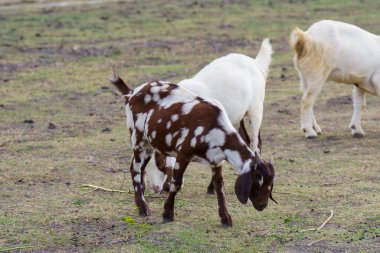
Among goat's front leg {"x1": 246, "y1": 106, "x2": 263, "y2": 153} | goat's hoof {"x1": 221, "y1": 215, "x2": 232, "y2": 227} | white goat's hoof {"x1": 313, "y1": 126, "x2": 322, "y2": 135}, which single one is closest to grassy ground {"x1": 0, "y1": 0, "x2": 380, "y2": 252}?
goat's hoof {"x1": 221, "y1": 215, "x2": 232, "y2": 227}

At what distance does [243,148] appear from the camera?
7.48 metres

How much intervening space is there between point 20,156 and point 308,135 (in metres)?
3.82

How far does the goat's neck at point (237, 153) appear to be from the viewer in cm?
743

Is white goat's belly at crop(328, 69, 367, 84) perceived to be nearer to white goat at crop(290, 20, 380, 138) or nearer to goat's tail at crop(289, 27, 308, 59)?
white goat at crop(290, 20, 380, 138)

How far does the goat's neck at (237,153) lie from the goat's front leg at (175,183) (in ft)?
1.26

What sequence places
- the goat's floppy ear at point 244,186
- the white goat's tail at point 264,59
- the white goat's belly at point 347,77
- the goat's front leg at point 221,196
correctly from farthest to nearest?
the white goat's belly at point 347,77 → the white goat's tail at point 264,59 → the goat's front leg at point 221,196 → the goat's floppy ear at point 244,186

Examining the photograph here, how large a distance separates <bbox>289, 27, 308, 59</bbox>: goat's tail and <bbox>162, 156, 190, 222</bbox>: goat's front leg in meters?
4.77

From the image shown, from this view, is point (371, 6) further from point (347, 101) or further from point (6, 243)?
point (6, 243)

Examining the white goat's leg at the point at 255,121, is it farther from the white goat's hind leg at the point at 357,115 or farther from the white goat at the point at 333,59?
the white goat's hind leg at the point at 357,115

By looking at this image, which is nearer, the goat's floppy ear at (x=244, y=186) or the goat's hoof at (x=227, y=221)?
the goat's floppy ear at (x=244, y=186)

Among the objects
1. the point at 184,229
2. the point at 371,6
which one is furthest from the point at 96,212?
the point at 371,6

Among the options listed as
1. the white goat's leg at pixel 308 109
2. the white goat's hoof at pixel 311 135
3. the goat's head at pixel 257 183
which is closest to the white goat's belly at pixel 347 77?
the white goat's leg at pixel 308 109

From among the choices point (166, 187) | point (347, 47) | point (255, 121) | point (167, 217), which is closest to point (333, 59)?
point (347, 47)

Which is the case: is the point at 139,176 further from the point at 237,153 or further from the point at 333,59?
the point at 333,59
